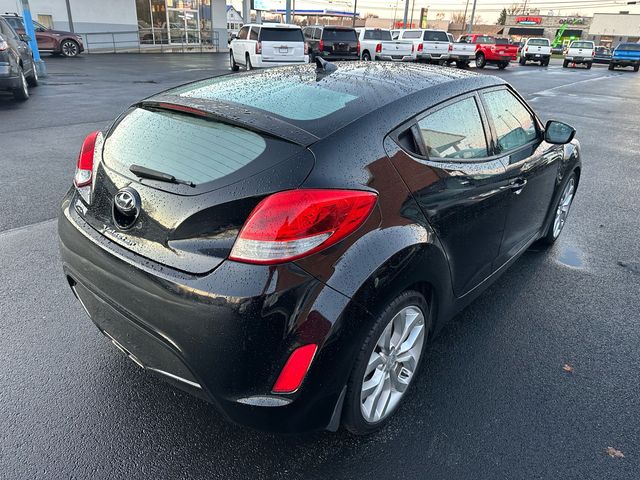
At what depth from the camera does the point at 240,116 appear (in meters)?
2.18

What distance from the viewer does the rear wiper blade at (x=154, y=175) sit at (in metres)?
2.01

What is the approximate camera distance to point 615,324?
11.0 feet

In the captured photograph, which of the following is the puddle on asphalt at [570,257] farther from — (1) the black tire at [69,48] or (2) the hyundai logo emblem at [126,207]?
(1) the black tire at [69,48]

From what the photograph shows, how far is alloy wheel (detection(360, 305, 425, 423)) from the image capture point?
2211 mm

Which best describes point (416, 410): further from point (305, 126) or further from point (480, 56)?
point (480, 56)

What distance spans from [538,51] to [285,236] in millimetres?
38144

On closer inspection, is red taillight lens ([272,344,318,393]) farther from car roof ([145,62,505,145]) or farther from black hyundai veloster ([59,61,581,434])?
car roof ([145,62,505,145])

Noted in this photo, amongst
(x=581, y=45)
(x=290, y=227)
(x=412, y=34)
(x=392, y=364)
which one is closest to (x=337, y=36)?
(x=412, y=34)

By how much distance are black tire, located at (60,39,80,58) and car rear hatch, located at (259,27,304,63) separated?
40.1 ft

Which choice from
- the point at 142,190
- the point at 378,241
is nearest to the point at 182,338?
the point at 142,190

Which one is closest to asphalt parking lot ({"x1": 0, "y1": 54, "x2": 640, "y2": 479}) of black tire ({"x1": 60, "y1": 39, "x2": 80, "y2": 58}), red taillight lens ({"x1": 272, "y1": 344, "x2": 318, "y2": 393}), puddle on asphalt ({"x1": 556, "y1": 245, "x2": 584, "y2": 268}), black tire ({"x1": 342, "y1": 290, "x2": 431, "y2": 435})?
puddle on asphalt ({"x1": 556, "y1": 245, "x2": 584, "y2": 268})

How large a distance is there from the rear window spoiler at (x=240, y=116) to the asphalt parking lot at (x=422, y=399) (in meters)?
1.39

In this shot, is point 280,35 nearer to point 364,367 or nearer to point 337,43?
point 337,43

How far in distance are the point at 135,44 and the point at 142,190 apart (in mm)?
33630
